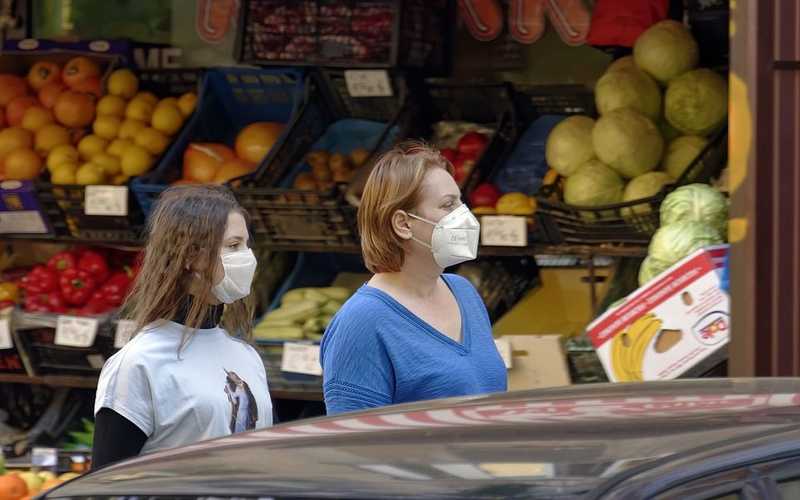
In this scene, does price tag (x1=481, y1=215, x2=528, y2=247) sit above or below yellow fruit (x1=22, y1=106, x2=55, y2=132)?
below

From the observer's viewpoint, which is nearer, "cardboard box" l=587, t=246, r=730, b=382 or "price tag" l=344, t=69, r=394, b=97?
"cardboard box" l=587, t=246, r=730, b=382

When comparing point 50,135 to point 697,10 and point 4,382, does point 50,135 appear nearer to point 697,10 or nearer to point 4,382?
point 4,382

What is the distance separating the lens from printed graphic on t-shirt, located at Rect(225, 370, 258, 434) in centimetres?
288

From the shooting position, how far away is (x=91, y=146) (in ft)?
21.9

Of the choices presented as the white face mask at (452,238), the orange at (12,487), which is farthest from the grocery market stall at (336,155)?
the white face mask at (452,238)

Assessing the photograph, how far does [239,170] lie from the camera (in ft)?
20.8

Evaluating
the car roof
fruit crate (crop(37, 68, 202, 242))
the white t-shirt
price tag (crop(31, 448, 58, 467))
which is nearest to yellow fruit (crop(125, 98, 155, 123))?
fruit crate (crop(37, 68, 202, 242))

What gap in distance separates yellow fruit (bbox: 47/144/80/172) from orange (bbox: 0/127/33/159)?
0.70 ft

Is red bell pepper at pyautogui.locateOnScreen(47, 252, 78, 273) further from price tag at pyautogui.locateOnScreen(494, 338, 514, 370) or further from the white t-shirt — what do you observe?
the white t-shirt

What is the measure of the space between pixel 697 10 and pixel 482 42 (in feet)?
3.78

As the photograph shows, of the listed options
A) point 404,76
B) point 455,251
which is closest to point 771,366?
point 455,251

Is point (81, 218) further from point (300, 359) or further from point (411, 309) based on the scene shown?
point (411, 309)

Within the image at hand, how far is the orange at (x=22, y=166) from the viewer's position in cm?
668

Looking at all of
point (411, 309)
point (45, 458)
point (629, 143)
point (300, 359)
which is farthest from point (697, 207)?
point (45, 458)
